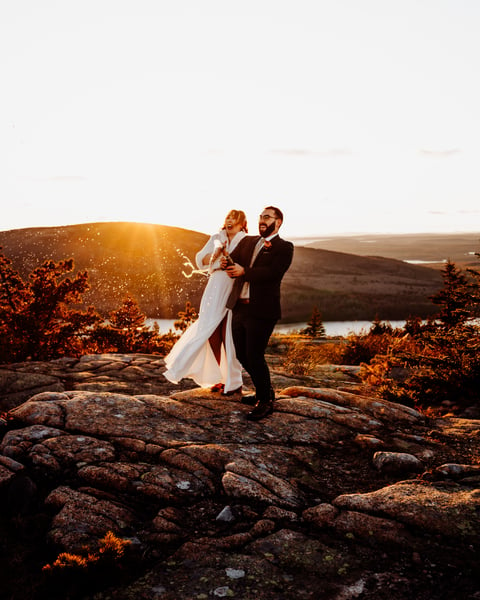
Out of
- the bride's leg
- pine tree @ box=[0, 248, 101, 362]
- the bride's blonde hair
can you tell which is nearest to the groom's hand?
the bride's blonde hair

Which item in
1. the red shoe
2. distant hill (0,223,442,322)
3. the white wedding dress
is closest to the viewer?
the white wedding dress

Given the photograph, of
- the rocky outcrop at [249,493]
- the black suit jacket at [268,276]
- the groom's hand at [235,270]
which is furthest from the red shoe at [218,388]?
the groom's hand at [235,270]

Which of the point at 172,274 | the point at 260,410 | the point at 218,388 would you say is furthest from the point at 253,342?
the point at 172,274

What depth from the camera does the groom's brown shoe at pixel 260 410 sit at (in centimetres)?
582

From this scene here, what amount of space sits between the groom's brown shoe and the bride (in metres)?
0.60

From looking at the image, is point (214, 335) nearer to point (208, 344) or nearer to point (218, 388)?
point (208, 344)

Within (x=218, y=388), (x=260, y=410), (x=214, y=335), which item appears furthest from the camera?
(x=218, y=388)

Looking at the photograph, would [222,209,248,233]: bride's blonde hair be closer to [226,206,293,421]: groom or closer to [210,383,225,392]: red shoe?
[226,206,293,421]: groom

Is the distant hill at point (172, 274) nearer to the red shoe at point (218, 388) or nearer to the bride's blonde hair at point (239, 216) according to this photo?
the red shoe at point (218, 388)

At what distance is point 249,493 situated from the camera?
4.20m

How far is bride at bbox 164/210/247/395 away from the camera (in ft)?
20.0

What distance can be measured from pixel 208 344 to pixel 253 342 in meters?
0.85

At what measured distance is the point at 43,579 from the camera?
10.2 feet

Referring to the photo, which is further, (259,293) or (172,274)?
(172,274)
